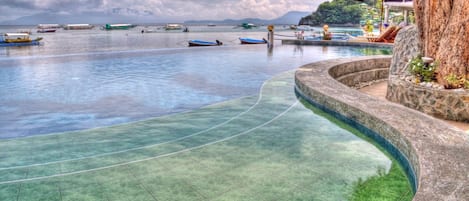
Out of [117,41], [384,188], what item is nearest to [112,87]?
[384,188]

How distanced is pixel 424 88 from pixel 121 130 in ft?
21.9

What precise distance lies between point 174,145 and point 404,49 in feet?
25.2

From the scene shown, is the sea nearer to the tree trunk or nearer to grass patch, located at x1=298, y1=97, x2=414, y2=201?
the tree trunk

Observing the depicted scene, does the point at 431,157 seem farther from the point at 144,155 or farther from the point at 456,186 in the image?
the point at 144,155

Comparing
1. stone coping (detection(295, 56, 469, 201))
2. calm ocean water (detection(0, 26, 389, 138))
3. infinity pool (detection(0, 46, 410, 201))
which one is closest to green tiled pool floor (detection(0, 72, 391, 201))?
infinity pool (detection(0, 46, 410, 201))

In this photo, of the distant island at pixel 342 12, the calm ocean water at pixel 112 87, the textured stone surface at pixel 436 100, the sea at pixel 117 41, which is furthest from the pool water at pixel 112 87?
the distant island at pixel 342 12

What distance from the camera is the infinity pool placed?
179 inches

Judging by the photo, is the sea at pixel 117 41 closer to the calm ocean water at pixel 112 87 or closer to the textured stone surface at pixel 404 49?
the calm ocean water at pixel 112 87

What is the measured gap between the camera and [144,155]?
18.9 ft

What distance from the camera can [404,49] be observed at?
10.4 meters

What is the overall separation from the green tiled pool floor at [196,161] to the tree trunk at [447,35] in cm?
313

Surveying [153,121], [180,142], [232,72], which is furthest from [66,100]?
[232,72]

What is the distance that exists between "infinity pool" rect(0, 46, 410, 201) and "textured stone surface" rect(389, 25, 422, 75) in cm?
326

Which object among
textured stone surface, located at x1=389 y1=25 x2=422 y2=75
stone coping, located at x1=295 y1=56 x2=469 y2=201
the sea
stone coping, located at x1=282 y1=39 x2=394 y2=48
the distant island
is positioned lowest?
stone coping, located at x1=295 y1=56 x2=469 y2=201
